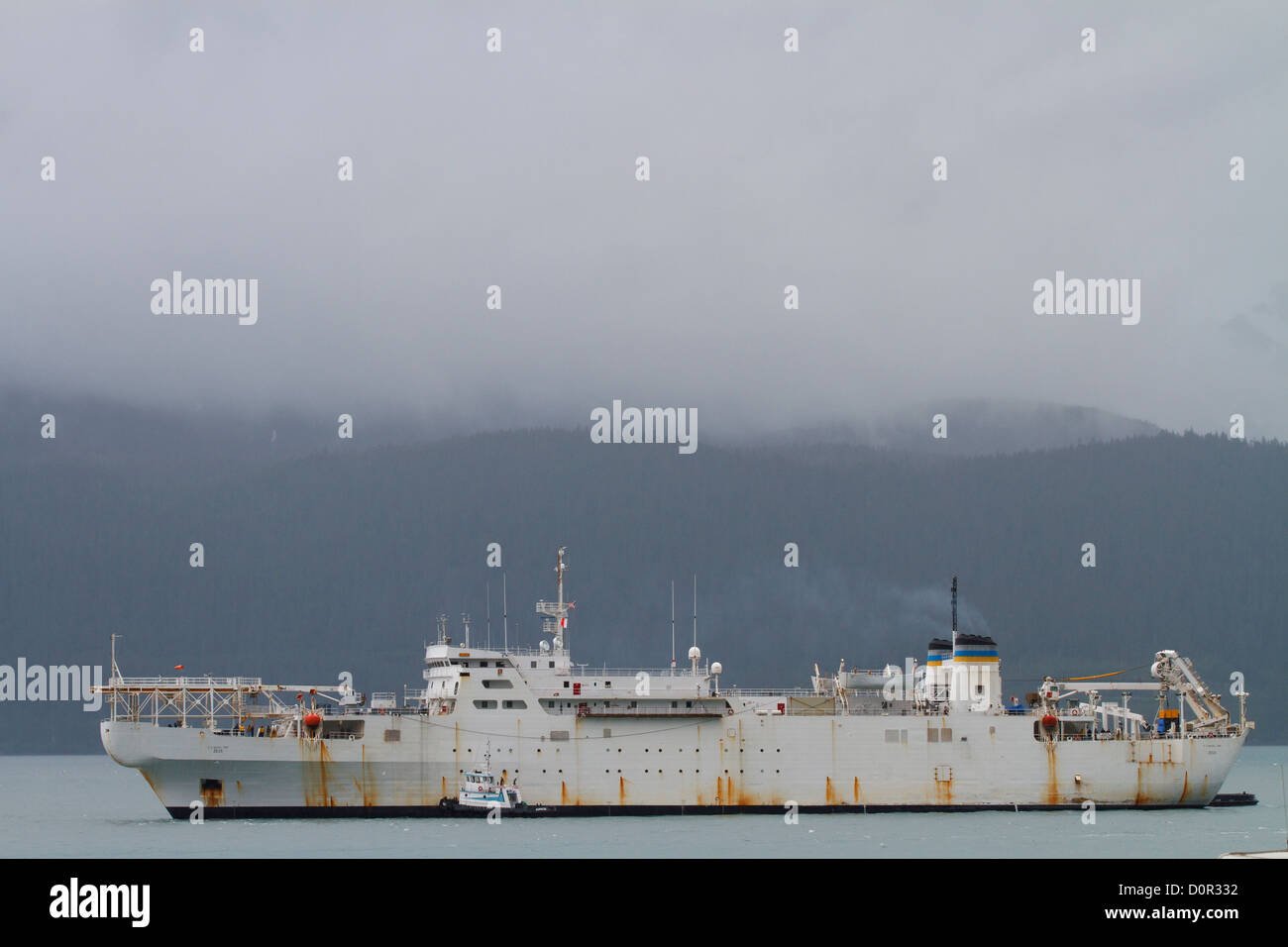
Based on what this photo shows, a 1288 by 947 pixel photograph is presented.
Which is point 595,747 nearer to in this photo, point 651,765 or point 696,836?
point 651,765

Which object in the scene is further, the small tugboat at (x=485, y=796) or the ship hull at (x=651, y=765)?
the ship hull at (x=651, y=765)

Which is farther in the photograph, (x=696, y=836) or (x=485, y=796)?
(x=485, y=796)

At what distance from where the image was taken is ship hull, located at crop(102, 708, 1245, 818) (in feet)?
154

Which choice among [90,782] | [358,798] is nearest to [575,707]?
[358,798]

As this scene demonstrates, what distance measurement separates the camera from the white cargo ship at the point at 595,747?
46.9 meters

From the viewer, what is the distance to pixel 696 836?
43000mm

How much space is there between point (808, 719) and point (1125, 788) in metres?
11.5

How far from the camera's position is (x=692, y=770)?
→ 48375mm

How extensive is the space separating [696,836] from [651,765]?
18.0ft

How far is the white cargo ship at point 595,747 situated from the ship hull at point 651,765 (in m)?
0.05

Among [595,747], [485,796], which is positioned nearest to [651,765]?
[595,747]

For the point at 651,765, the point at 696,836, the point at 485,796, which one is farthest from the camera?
the point at 651,765
